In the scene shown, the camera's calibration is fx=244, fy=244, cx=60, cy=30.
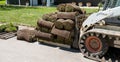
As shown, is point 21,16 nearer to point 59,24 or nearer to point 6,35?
point 6,35

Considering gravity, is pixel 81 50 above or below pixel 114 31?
below

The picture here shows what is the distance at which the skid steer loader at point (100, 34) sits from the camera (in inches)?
277

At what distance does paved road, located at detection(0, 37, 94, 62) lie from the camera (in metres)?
7.53

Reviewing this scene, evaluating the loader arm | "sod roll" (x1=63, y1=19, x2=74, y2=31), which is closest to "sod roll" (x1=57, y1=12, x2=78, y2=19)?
"sod roll" (x1=63, y1=19, x2=74, y2=31)

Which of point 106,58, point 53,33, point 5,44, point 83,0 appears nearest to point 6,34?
point 5,44

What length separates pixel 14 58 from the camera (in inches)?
300

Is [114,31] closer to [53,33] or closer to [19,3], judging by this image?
[53,33]

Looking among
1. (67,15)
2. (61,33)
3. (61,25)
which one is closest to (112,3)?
(67,15)

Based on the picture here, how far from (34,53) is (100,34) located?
233cm

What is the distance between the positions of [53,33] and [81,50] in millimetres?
1431

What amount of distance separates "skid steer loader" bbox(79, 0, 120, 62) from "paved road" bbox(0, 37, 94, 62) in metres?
0.36

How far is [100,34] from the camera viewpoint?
→ 7.27 m

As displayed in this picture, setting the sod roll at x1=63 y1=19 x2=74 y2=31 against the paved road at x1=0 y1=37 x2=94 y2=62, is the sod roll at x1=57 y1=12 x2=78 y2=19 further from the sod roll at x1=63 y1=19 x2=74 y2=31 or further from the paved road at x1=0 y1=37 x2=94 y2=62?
the paved road at x1=0 y1=37 x2=94 y2=62

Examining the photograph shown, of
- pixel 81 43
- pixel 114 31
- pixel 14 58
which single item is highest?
pixel 114 31
